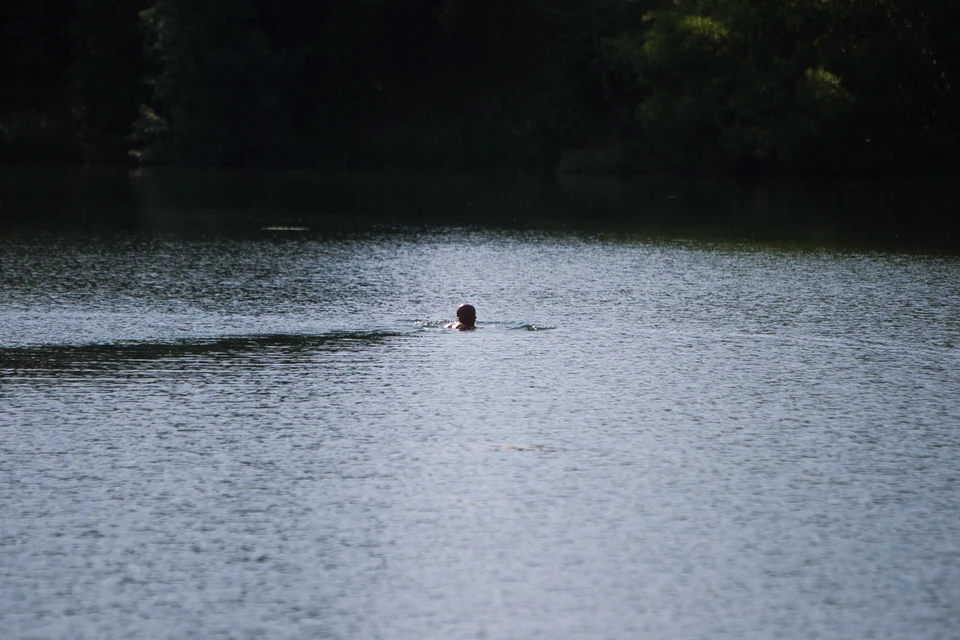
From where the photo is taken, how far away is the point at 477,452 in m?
9.22

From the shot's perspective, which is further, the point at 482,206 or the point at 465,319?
the point at 482,206

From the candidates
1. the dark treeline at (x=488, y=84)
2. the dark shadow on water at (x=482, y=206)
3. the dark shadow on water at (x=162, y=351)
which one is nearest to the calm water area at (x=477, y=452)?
the dark shadow on water at (x=162, y=351)

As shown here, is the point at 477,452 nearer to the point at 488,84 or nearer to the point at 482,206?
the point at 482,206

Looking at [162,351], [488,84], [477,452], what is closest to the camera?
[477,452]

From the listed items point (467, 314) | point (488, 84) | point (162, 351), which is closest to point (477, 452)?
point (162, 351)

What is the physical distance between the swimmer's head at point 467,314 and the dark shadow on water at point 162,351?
82 cm

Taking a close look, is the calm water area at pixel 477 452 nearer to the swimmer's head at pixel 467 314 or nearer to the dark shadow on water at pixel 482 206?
the swimmer's head at pixel 467 314

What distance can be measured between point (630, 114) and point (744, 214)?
68.9ft

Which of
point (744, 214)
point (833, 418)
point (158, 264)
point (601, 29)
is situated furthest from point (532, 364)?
point (601, 29)

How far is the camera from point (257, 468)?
28.6ft

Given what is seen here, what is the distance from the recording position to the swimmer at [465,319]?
14344 millimetres

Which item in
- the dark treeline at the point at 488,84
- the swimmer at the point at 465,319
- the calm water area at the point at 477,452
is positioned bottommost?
the calm water area at the point at 477,452

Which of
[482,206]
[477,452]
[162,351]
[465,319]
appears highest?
[482,206]

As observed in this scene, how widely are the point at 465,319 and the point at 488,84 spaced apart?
47600 millimetres
